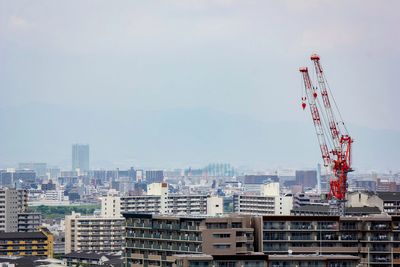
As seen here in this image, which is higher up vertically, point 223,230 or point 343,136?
point 343,136

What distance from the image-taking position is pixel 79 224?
9106 cm

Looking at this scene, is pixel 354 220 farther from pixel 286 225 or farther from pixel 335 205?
pixel 335 205

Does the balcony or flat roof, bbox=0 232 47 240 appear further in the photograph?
flat roof, bbox=0 232 47 240

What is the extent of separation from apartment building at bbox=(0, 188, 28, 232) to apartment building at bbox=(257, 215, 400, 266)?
184 feet

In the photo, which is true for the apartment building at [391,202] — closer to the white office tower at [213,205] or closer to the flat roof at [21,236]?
the flat roof at [21,236]

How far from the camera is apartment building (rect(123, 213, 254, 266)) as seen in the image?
145 ft

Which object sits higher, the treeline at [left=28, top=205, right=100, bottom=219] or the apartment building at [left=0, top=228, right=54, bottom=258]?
the treeline at [left=28, top=205, right=100, bottom=219]

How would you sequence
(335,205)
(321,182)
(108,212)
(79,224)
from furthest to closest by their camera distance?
(321,182), (108,212), (79,224), (335,205)

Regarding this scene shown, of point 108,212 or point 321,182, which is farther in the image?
point 321,182

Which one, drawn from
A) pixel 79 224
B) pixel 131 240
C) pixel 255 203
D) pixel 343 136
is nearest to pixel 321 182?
pixel 255 203

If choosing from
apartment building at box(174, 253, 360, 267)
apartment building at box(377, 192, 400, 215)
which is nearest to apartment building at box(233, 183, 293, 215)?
apartment building at box(377, 192, 400, 215)

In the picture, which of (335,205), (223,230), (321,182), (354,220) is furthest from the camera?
(321,182)

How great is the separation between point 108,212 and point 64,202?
7068 centimetres

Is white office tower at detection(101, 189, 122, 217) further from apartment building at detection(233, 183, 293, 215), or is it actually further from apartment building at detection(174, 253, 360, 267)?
apartment building at detection(174, 253, 360, 267)
